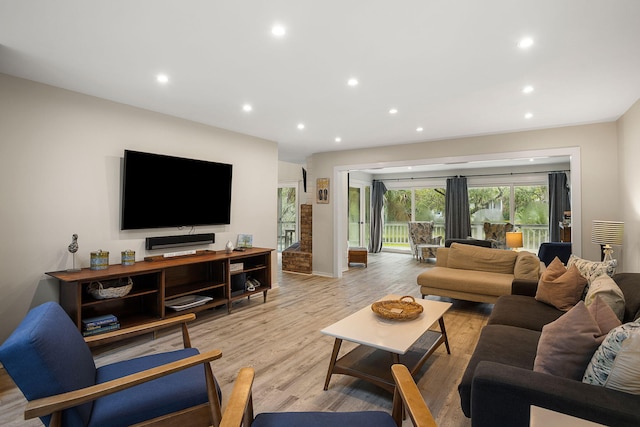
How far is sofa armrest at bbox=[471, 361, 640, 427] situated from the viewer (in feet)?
4.01

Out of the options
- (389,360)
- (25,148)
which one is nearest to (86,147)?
(25,148)

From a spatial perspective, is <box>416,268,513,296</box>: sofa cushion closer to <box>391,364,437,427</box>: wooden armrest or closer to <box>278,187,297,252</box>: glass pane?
<box>391,364,437,427</box>: wooden armrest

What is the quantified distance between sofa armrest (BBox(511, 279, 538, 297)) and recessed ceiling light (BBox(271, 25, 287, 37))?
3.20 meters

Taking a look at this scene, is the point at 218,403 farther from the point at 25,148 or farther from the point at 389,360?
the point at 25,148

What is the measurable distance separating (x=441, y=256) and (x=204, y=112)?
3889 mm

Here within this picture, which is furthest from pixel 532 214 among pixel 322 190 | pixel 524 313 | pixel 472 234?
pixel 524 313

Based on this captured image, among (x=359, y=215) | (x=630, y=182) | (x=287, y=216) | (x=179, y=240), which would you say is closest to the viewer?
(x=630, y=182)

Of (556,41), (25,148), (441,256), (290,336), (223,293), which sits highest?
(556,41)

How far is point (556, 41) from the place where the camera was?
224 centimetres

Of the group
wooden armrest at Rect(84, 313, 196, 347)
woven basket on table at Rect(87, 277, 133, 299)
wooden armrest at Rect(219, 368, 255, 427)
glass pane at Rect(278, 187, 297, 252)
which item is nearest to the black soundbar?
woven basket on table at Rect(87, 277, 133, 299)

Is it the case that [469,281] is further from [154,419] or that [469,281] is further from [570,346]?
[154,419]

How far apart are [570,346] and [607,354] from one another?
16 cm

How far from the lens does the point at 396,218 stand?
1019cm

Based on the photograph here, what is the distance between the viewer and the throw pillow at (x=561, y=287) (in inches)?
107
